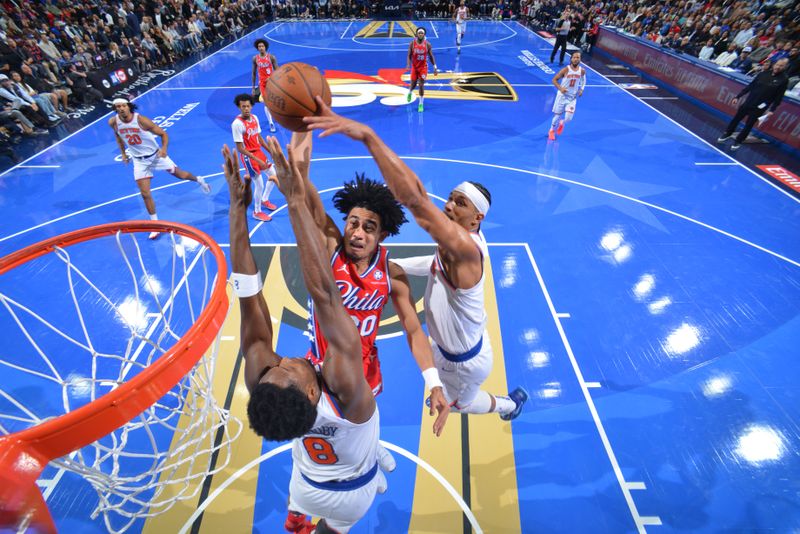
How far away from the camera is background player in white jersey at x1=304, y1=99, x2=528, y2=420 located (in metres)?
2.27

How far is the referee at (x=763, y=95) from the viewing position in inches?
345

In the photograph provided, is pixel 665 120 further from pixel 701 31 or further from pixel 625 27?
pixel 625 27

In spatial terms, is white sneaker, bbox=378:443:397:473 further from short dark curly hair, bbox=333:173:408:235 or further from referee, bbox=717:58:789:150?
referee, bbox=717:58:789:150

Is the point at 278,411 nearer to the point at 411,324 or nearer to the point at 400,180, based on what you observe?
the point at 400,180

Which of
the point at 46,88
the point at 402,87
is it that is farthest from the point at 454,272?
the point at 46,88

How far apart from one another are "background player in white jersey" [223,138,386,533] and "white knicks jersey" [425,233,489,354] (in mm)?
918

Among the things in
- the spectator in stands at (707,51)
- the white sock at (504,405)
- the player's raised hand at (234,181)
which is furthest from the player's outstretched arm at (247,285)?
the spectator in stands at (707,51)

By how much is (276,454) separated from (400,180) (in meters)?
2.86

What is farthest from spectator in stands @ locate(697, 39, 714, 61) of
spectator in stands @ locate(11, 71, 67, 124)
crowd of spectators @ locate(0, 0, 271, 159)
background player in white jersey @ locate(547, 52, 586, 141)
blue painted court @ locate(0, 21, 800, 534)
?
spectator in stands @ locate(11, 71, 67, 124)

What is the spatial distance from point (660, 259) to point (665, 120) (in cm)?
685

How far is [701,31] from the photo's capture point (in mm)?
13625

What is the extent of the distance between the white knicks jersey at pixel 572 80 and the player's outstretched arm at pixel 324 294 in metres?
9.19

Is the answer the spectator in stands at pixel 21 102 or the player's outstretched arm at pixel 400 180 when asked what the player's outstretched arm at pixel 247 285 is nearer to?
the player's outstretched arm at pixel 400 180

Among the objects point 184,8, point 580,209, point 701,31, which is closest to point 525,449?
point 580,209
